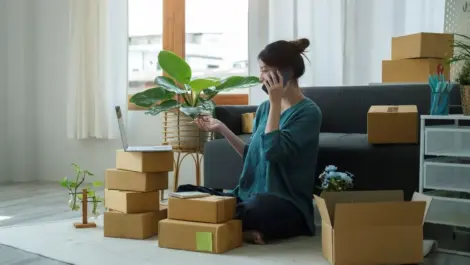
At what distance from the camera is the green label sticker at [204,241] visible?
2.20 m

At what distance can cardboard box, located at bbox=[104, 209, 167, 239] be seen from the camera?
2.46 m

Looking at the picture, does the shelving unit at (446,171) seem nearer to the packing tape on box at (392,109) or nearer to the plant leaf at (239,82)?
the packing tape on box at (392,109)

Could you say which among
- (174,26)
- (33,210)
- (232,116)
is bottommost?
(33,210)

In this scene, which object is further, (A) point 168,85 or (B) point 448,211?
(A) point 168,85

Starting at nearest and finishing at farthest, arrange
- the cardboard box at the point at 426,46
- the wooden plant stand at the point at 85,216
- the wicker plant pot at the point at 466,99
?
the wicker plant pot at the point at 466,99, the wooden plant stand at the point at 85,216, the cardboard box at the point at 426,46

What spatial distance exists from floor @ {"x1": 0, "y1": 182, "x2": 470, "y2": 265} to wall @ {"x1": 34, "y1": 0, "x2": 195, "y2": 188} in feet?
0.95

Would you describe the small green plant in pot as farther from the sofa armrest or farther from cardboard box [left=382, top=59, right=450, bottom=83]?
cardboard box [left=382, top=59, right=450, bottom=83]

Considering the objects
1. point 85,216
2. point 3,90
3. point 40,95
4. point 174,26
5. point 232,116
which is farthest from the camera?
point 40,95

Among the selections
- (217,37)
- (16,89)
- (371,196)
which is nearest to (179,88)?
(217,37)

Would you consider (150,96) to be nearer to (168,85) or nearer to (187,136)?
(168,85)

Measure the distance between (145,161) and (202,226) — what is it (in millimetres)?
427

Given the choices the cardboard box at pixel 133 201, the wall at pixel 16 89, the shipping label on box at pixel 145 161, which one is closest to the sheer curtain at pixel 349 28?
the shipping label on box at pixel 145 161

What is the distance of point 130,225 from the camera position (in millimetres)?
2479

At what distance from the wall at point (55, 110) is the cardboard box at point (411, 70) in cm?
242
